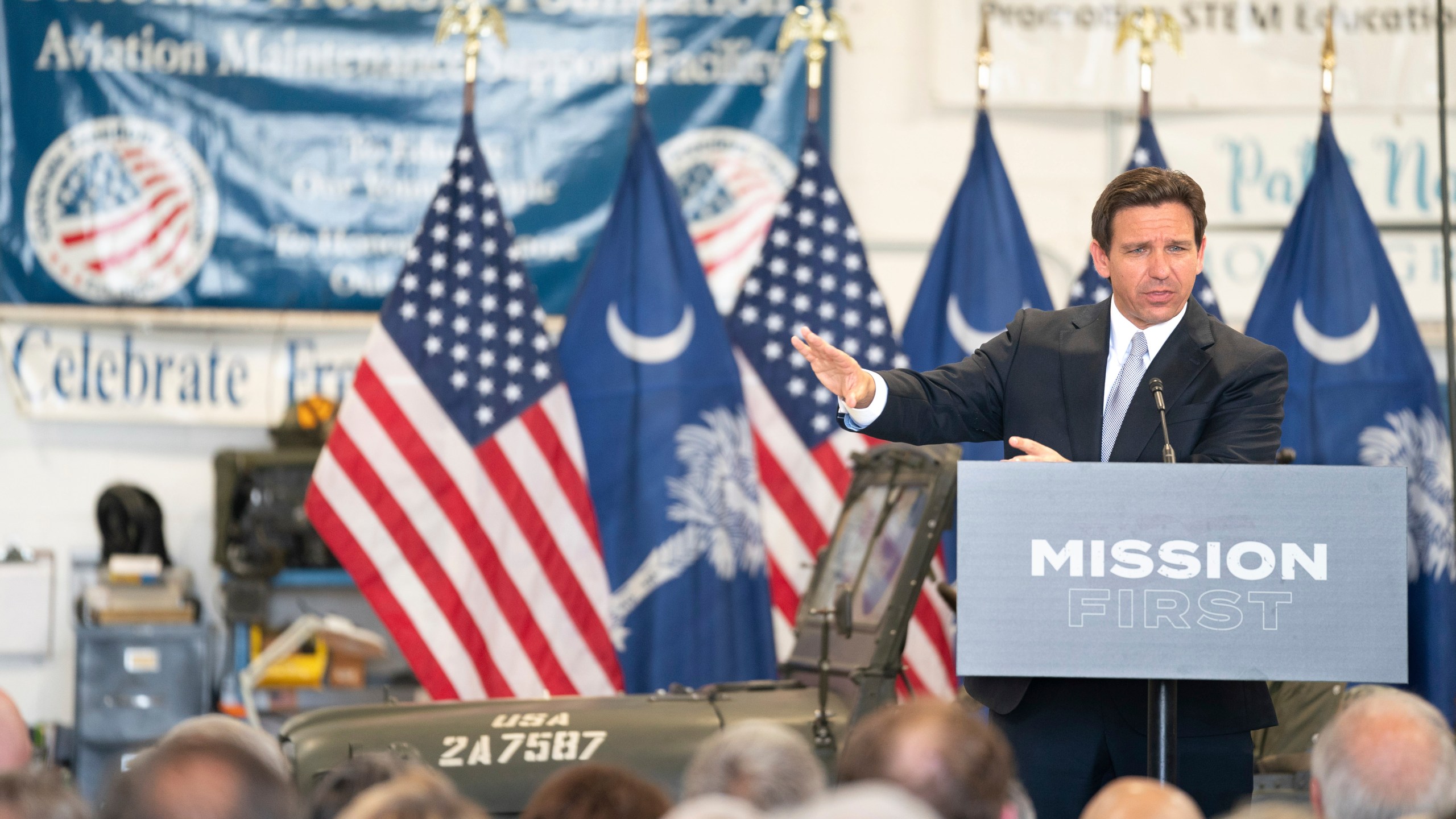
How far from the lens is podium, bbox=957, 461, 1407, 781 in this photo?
204cm

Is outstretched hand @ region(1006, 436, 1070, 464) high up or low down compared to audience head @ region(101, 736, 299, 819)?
up

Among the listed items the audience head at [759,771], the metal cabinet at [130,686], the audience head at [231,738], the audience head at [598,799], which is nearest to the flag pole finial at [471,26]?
the metal cabinet at [130,686]

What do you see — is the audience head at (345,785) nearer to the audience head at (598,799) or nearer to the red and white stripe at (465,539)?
the audience head at (598,799)

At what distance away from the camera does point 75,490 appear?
6348 millimetres

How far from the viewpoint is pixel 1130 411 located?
7.98ft

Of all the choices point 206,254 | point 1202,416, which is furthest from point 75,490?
point 1202,416

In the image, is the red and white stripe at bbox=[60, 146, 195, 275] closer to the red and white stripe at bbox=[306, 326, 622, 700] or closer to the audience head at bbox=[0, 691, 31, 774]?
the red and white stripe at bbox=[306, 326, 622, 700]

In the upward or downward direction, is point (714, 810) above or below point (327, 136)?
below

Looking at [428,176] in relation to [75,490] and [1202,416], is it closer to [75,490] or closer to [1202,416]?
[75,490]

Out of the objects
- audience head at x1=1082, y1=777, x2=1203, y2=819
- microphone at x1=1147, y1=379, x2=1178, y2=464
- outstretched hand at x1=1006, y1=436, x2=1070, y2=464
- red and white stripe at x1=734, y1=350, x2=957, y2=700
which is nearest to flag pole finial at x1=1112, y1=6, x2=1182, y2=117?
red and white stripe at x1=734, y1=350, x2=957, y2=700

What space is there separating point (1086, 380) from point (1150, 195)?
0.32 metres

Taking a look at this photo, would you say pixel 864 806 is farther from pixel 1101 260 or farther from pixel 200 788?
pixel 1101 260

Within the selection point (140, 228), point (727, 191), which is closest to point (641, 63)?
point (727, 191)

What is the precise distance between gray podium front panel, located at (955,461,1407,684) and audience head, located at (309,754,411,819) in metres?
0.77
